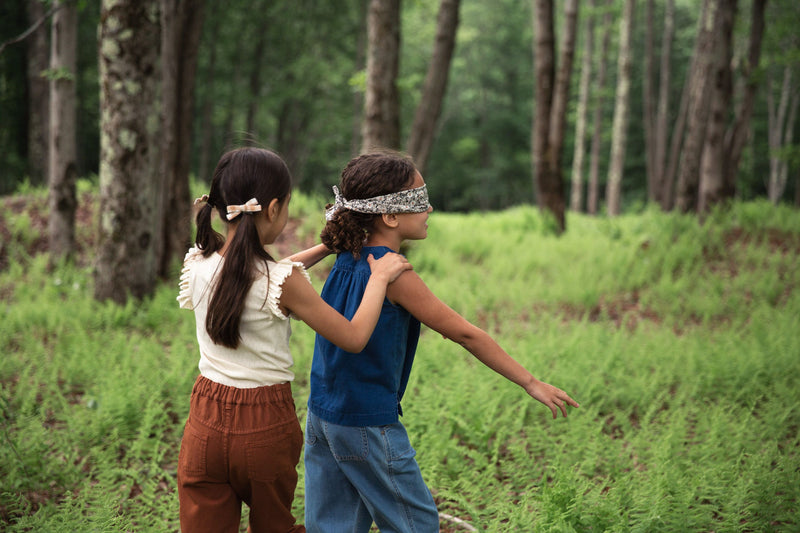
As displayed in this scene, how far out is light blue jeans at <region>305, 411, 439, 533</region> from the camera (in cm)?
217

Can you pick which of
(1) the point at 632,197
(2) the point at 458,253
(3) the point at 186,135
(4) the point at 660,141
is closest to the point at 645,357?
(2) the point at 458,253

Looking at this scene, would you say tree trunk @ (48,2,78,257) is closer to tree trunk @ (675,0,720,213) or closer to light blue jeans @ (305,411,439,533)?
light blue jeans @ (305,411,439,533)

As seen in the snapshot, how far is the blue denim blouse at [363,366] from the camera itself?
7.18 ft

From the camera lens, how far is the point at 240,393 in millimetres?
2172

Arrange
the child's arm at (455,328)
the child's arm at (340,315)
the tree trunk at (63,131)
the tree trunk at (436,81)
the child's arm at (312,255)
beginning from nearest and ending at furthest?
the child's arm at (340,315), the child's arm at (455,328), the child's arm at (312,255), the tree trunk at (63,131), the tree trunk at (436,81)

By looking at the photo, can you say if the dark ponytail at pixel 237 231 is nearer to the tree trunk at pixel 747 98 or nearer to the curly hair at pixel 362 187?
the curly hair at pixel 362 187

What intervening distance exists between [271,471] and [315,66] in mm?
24188

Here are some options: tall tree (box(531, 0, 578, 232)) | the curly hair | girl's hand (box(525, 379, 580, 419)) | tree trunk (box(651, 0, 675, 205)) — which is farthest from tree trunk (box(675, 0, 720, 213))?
tree trunk (box(651, 0, 675, 205))

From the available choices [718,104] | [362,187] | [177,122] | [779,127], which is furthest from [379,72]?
[779,127]

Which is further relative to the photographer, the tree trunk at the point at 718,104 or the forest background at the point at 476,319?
the tree trunk at the point at 718,104

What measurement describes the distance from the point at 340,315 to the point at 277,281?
25cm

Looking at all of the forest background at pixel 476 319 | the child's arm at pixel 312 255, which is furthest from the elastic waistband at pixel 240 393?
the forest background at pixel 476 319

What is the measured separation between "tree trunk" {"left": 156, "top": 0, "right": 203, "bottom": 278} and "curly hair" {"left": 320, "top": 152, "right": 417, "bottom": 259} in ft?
20.1

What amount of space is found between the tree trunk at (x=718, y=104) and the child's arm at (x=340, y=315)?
9.67m
